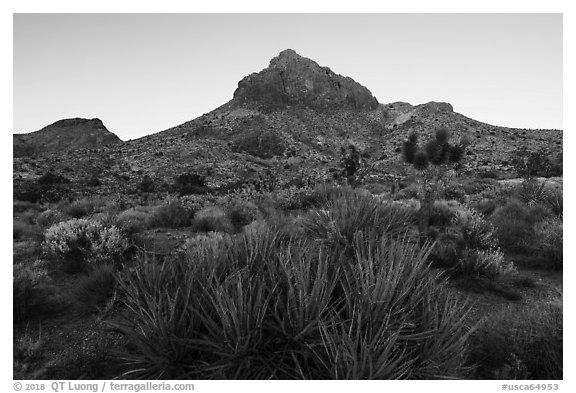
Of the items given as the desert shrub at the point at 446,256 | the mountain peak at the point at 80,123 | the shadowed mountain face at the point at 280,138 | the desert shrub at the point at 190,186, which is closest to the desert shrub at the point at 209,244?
→ the desert shrub at the point at 446,256

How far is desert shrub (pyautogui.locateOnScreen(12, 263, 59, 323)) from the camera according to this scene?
4.30 metres

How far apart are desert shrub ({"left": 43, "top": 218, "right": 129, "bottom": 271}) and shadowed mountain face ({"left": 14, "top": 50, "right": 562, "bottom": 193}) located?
451 inches

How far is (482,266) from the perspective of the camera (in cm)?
565

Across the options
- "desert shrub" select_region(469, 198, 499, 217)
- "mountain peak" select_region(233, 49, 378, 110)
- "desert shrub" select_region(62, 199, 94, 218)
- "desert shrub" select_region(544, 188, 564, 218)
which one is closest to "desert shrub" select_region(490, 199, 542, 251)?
"desert shrub" select_region(544, 188, 564, 218)

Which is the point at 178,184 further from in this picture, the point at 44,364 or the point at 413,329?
the point at 413,329

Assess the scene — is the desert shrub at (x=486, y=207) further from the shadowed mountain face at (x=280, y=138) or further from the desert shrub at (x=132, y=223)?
the desert shrub at (x=132, y=223)

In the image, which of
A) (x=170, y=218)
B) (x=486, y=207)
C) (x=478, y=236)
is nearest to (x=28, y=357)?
(x=170, y=218)

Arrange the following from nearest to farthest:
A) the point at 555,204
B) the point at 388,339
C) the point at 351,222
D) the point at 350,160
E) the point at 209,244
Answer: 1. the point at 388,339
2. the point at 209,244
3. the point at 351,222
4. the point at 555,204
5. the point at 350,160

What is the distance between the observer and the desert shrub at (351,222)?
5693 millimetres

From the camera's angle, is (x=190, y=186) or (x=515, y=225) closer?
(x=515, y=225)

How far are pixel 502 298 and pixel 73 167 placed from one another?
119 ft

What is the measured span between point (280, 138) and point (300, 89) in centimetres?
2641

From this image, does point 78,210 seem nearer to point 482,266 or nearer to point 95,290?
point 95,290
